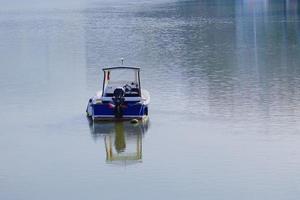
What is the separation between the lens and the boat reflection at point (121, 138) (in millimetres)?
24016

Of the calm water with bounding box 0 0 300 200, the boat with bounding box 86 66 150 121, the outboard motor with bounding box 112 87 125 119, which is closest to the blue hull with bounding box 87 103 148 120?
the boat with bounding box 86 66 150 121

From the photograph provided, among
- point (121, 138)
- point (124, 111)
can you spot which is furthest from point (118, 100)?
point (121, 138)

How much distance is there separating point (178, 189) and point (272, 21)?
46.5m

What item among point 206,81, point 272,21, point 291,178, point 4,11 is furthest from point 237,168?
point 4,11

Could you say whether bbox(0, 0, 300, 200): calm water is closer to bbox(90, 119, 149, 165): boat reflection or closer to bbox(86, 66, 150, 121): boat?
bbox(90, 119, 149, 165): boat reflection

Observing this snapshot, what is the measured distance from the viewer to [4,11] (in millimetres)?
89312

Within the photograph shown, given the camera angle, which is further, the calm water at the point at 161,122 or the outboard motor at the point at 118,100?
the outboard motor at the point at 118,100

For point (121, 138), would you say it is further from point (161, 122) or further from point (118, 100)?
point (161, 122)

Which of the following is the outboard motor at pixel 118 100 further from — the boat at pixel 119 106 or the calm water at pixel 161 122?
the calm water at pixel 161 122

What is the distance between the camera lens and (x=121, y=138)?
26.0 meters

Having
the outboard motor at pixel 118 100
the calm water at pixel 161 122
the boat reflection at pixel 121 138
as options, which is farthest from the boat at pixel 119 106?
the calm water at pixel 161 122

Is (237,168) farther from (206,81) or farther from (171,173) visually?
(206,81)

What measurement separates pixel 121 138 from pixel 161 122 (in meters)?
1.81

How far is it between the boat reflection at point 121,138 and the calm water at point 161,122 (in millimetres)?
31
